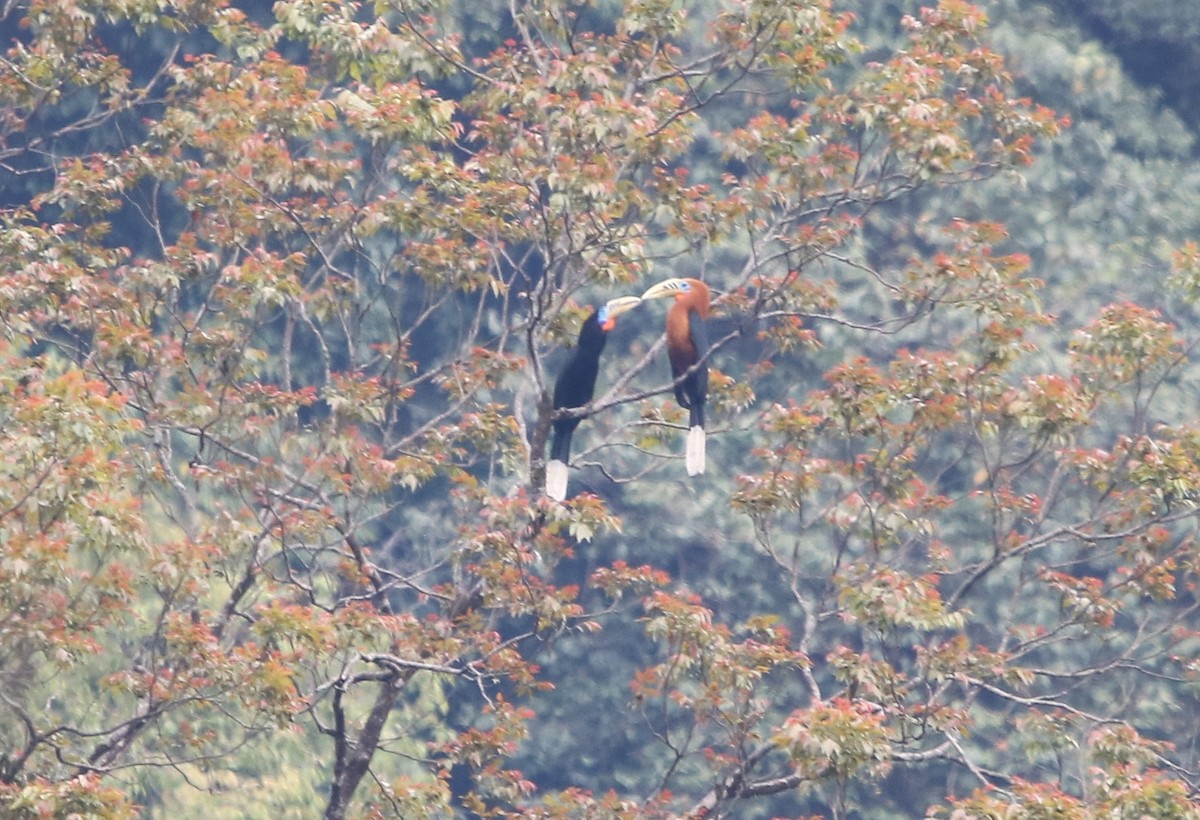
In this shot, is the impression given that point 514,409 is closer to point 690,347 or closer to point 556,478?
point 556,478

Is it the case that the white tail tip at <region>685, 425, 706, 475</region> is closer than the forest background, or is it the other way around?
the forest background

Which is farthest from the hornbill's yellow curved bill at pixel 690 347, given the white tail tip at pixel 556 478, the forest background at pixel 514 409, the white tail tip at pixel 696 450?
the white tail tip at pixel 556 478

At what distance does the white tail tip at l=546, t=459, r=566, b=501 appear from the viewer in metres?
8.41

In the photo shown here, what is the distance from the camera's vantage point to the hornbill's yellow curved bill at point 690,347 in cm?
831

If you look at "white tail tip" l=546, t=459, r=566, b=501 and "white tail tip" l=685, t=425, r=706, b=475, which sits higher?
"white tail tip" l=685, t=425, r=706, b=475

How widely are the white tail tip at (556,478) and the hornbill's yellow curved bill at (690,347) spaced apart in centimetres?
57

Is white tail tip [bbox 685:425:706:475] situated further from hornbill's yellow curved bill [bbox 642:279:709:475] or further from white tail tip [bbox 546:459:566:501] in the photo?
white tail tip [bbox 546:459:566:501]

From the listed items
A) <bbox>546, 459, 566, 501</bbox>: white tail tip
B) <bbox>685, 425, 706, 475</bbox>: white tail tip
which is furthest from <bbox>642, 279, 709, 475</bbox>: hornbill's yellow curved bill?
<bbox>546, 459, 566, 501</bbox>: white tail tip

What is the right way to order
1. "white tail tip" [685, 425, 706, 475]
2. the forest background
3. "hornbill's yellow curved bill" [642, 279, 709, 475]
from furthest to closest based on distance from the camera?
"white tail tip" [685, 425, 706, 475]
"hornbill's yellow curved bill" [642, 279, 709, 475]
the forest background

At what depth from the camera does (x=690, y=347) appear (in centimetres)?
868

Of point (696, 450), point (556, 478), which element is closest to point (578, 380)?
point (556, 478)

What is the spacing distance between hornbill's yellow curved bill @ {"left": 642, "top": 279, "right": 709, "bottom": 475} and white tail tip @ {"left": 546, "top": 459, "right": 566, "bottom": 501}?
1.86 ft

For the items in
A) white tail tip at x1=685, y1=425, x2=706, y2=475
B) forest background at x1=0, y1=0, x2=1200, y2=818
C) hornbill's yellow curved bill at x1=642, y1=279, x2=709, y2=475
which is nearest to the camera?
forest background at x1=0, y1=0, x2=1200, y2=818

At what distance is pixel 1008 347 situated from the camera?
7383mm
